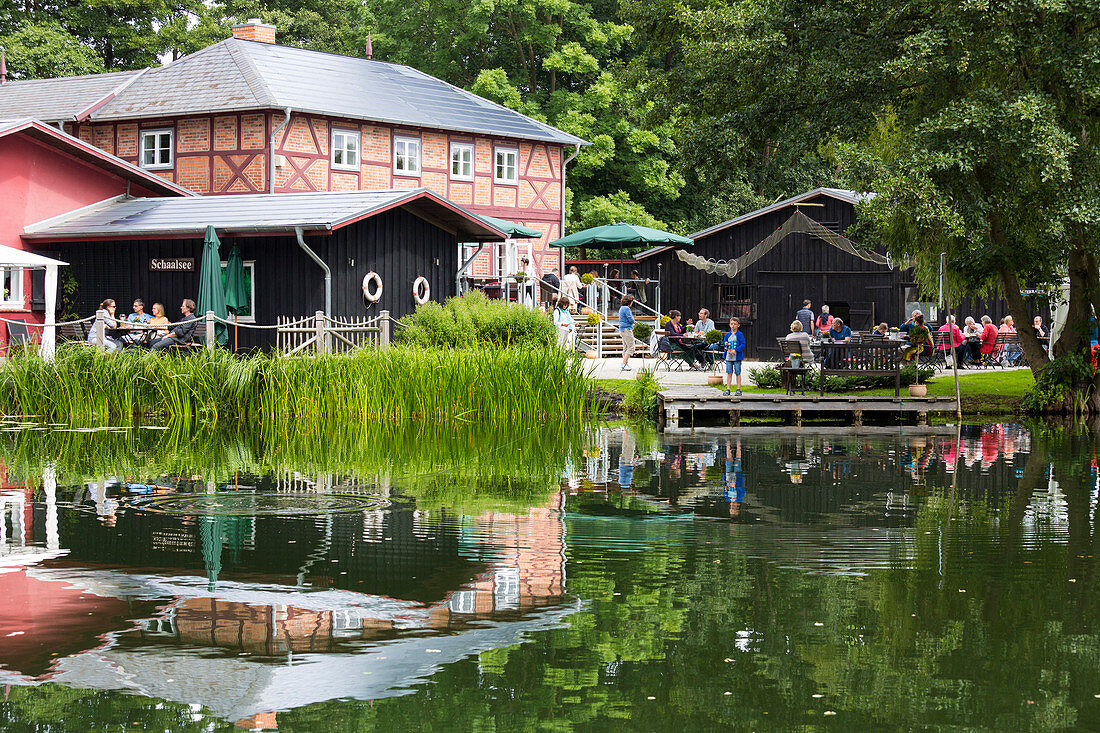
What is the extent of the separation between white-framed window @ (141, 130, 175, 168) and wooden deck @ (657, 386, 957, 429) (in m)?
17.7

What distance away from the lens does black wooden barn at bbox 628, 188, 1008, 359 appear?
32125 mm

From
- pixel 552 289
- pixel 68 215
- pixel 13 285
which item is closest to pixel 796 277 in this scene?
pixel 552 289

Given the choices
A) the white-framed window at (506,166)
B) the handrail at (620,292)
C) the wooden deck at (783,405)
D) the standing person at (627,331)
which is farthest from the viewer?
the white-framed window at (506,166)

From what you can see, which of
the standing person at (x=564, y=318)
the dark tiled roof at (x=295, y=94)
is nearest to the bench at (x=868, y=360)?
the standing person at (x=564, y=318)

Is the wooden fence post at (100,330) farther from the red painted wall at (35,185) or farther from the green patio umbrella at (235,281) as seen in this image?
the red painted wall at (35,185)

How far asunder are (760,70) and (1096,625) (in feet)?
47.4

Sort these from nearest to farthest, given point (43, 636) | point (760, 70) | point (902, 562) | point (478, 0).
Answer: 1. point (43, 636)
2. point (902, 562)
3. point (760, 70)
4. point (478, 0)

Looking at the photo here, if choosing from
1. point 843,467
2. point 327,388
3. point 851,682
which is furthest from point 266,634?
point 327,388

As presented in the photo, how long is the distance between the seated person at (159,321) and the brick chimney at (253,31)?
13.7m

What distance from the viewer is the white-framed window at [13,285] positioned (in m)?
24.7

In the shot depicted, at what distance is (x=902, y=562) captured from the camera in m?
8.59

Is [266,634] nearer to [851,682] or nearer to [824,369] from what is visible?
[851,682]

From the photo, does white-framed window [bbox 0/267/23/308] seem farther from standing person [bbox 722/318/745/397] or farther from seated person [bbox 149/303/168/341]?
standing person [bbox 722/318/745/397]

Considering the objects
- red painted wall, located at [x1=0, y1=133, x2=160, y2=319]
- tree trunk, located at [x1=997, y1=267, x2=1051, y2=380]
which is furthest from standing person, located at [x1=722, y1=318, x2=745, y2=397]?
red painted wall, located at [x1=0, y1=133, x2=160, y2=319]
